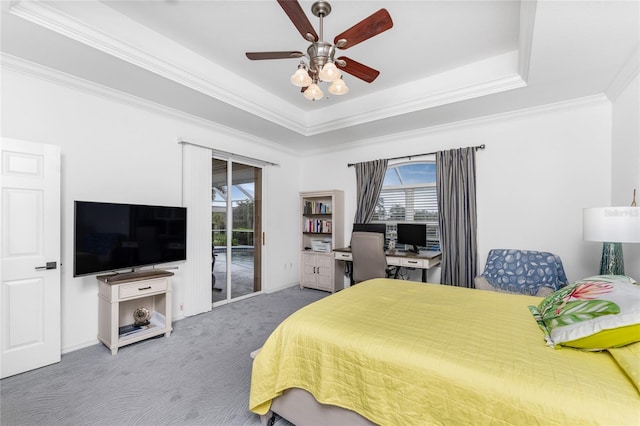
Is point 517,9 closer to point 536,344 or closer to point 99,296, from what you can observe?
point 536,344

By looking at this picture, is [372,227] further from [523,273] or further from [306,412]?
[306,412]

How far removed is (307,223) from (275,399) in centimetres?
381

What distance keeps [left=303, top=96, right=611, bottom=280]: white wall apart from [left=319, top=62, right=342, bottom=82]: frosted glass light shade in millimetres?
2715

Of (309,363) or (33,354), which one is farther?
(33,354)

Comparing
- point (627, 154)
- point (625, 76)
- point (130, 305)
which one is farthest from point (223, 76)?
point (627, 154)

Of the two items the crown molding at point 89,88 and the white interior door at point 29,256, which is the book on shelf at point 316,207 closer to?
the crown molding at point 89,88

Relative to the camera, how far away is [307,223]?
212 inches

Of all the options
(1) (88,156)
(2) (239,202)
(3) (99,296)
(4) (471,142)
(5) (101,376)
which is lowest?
(5) (101,376)

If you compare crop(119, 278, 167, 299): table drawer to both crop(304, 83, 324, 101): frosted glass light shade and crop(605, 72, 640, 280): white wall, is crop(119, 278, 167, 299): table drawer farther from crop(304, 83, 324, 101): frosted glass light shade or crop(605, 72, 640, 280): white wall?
crop(605, 72, 640, 280): white wall

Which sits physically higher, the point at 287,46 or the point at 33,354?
the point at 287,46

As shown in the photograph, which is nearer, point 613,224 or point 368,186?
point 613,224

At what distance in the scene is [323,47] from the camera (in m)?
1.93

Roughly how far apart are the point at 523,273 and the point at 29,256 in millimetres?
4795

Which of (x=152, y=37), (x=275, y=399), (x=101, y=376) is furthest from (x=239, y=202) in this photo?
(x=275, y=399)
